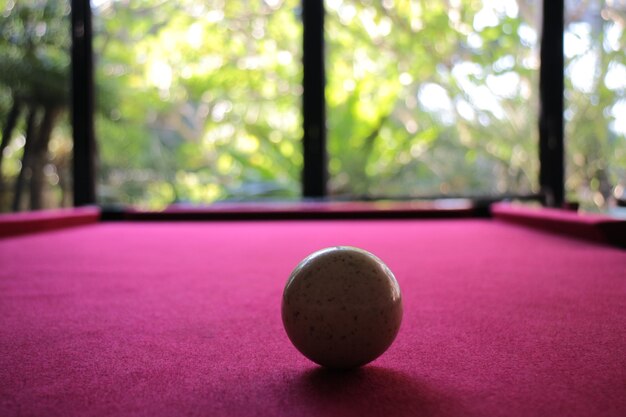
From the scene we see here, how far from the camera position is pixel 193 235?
283cm

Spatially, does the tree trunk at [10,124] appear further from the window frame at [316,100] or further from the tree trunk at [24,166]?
the window frame at [316,100]

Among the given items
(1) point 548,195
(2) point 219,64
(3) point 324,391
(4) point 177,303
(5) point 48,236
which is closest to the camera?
(3) point 324,391

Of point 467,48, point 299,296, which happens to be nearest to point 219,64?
point 467,48

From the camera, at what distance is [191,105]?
538cm

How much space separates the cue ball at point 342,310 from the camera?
77cm

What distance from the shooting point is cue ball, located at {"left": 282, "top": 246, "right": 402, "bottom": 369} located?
0.77m

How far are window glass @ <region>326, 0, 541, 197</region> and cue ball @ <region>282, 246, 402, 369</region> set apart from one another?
14.3ft

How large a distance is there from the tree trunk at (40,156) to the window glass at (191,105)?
41 cm

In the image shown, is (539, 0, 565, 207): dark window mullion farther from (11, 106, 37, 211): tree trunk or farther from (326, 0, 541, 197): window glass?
(11, 106, 37, 211): tree trunk

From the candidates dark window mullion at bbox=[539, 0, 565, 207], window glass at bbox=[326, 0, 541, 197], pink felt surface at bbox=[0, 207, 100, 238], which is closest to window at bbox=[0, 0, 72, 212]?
pink felt surface at bbox=[0, 207, 100, 238]

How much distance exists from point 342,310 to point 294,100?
14.9 ft

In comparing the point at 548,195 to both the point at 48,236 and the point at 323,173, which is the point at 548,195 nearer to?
the point at 323,173

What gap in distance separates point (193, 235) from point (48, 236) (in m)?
0.69

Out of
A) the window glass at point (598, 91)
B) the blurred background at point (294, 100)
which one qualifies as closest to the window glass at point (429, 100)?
the blurred background at point (294, 100)
